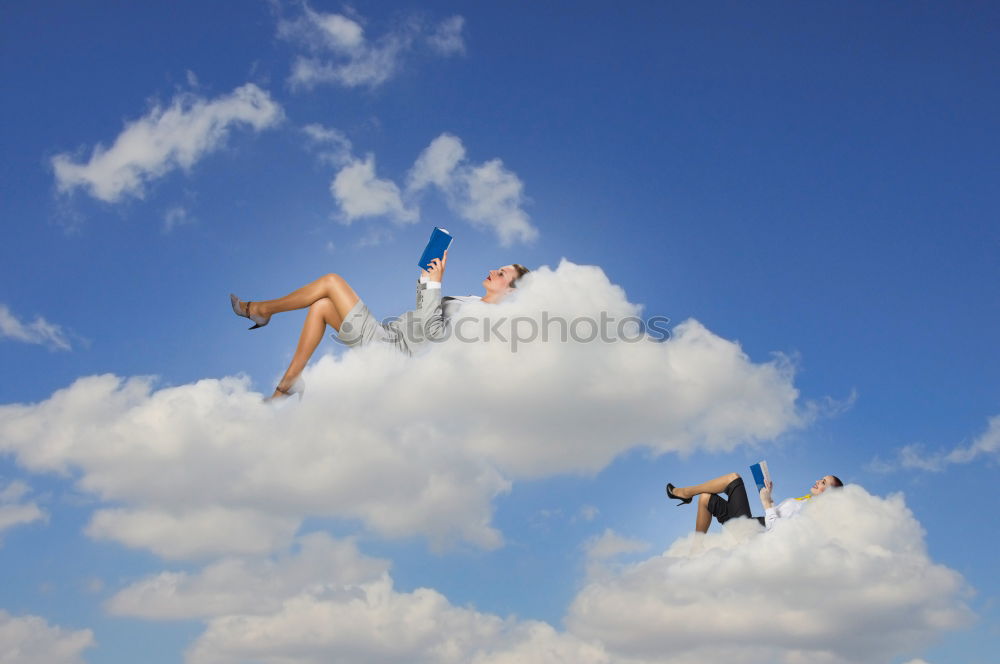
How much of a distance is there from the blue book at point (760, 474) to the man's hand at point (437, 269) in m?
7.12

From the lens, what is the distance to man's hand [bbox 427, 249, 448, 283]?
11531 millimetres

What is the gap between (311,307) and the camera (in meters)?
11.7

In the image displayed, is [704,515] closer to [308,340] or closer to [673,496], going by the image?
[673,496]

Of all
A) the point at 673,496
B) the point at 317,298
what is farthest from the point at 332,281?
the point at 673,496

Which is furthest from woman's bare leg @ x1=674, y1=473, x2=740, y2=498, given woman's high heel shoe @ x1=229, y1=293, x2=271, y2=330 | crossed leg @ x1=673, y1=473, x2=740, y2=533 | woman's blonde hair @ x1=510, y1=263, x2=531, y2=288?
woman's high heel shoe @ x1=229, y1=293, x2=271, y2=330

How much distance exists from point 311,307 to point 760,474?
342 inches

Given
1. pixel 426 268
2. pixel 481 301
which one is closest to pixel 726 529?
pixel 481 301

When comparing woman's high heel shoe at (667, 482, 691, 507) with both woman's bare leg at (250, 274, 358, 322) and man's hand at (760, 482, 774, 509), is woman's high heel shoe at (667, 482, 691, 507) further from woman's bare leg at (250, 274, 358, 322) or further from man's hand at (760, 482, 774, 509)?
woman's bare leg at (250, 274, 358, 322)

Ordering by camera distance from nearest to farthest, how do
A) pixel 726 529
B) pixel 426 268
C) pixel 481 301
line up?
pixel 426 268 < pixel 481 301 < pixel 726 529

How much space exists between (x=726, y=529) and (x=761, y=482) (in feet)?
3.74

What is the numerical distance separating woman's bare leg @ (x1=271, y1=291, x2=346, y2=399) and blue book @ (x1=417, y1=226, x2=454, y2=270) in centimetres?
118

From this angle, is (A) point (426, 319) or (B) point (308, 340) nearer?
(B) point (308, 340)

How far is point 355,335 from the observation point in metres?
12.0

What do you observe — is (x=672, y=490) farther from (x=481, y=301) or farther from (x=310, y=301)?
(x=310, y=301)
